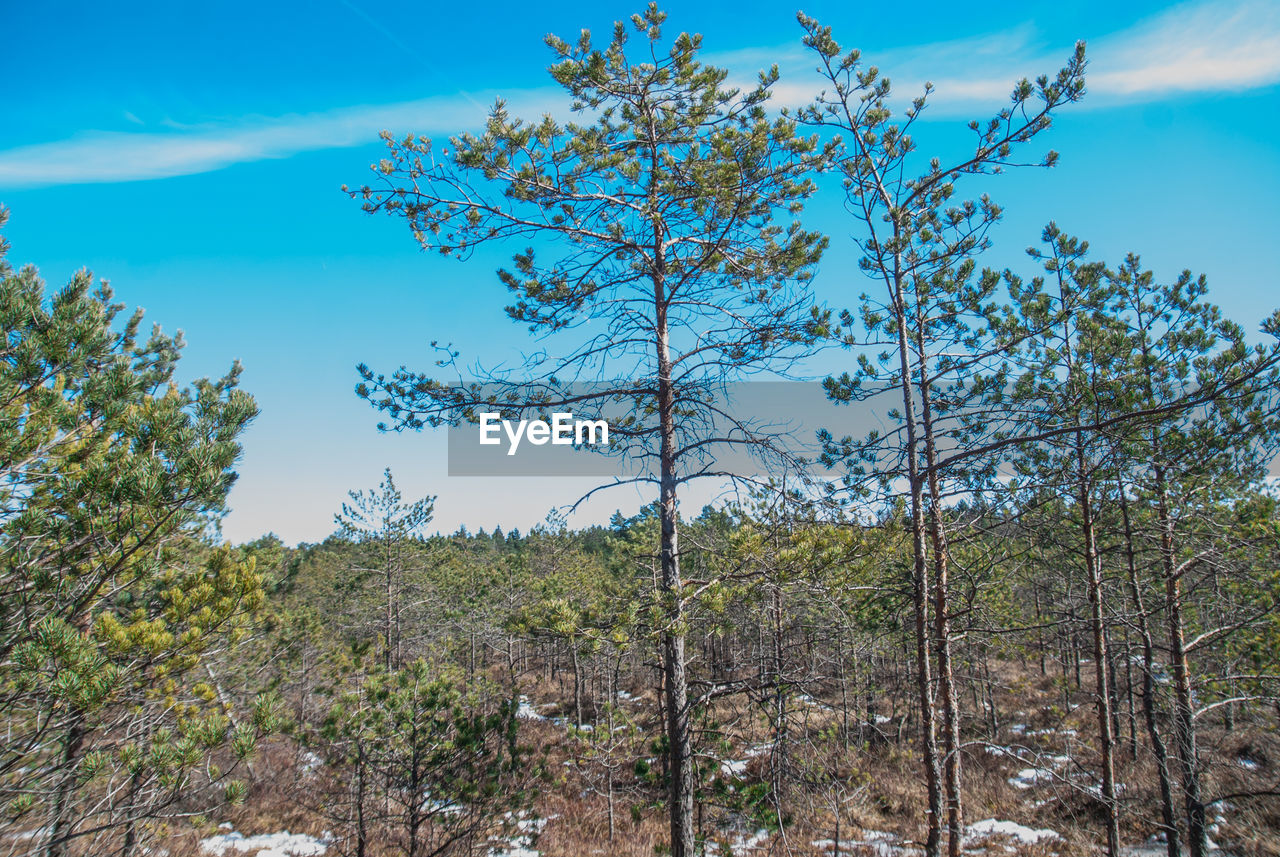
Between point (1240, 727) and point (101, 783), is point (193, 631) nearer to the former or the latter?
point (101, 783)

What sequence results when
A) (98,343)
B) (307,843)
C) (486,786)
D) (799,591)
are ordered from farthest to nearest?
1. (307,843)
2. (486,786)
3. (799,591)
4. (98,343)

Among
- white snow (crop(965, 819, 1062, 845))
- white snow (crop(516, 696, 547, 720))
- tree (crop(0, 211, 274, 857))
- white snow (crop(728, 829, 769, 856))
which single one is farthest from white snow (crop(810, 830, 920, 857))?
white snow (crop(516, 696, 547, 720))

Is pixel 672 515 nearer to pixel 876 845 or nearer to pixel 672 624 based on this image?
pixel 672 624

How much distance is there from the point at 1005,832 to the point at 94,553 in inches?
646

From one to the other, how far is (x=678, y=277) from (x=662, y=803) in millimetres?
5835

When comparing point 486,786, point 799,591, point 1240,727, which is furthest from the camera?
point 1240,727

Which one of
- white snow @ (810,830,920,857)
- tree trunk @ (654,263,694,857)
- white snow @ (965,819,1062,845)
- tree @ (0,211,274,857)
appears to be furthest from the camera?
white snow @ (965,819,1062,845)

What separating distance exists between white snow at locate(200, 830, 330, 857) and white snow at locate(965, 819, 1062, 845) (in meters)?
13.5

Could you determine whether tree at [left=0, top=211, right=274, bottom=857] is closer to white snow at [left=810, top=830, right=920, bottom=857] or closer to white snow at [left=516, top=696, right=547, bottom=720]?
white snow at [left=810, top=830, right=920, bottom=857]

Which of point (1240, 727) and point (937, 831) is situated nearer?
point (937, 831)

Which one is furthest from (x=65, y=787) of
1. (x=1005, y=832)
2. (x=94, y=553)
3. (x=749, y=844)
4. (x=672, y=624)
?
(x=1005, y=832)

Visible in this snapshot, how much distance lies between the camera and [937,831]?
17.9ft

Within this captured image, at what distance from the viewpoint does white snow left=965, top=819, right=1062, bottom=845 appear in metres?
11.9

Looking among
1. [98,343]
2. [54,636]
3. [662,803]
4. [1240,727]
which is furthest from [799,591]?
[1240,727]
